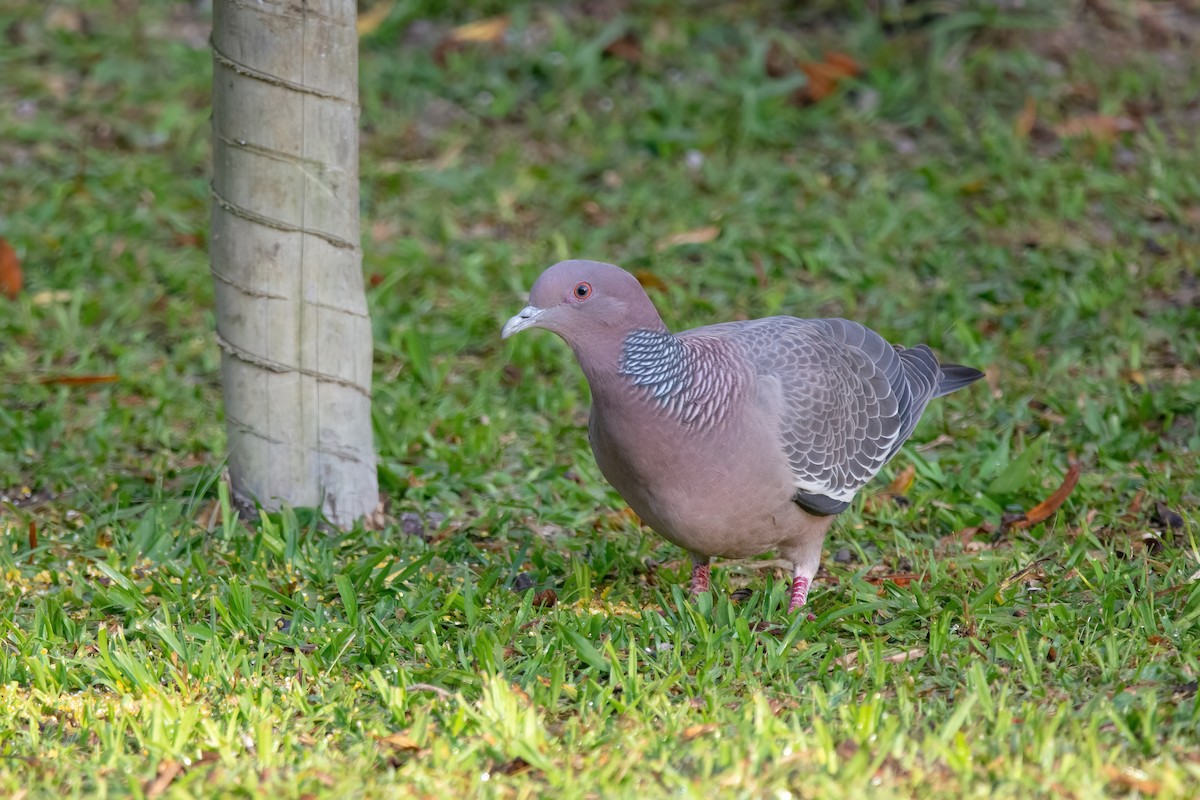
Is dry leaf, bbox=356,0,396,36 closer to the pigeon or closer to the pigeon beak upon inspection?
the pigeon

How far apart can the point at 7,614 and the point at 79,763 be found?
955mm

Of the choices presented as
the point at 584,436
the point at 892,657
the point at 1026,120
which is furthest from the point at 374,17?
the point at 892,657

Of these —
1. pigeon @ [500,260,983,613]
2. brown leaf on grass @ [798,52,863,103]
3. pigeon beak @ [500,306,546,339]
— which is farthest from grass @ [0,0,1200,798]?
pigeon beak @ [500,306,546,339]

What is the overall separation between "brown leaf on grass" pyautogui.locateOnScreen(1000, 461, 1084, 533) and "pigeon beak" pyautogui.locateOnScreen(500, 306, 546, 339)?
1.90 meters

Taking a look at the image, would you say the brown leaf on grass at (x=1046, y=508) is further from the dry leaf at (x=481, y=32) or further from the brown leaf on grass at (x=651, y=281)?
the dry leaf at (x=481, y=32)

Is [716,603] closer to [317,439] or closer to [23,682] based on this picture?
[317,439]

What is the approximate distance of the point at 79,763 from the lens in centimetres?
326

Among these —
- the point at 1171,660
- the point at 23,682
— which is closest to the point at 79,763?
the point at 23,682

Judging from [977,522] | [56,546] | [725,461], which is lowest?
[56,546]

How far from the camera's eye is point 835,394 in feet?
14.0

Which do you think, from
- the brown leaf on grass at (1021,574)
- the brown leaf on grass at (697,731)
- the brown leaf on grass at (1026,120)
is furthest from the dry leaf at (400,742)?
the brown leaf on grass at (1026,120)

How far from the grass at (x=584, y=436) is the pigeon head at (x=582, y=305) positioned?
0.82 m

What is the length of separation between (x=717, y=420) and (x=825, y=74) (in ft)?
14.5

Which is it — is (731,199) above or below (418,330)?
above
